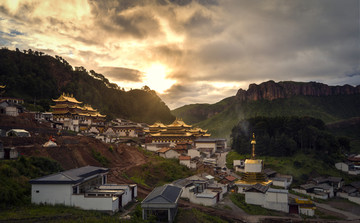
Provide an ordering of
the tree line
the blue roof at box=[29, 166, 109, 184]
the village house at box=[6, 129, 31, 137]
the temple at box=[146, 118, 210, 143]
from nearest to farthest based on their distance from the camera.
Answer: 1. the blue roof at box=[29, 166, 109, 184]
2. the village house at box=[6, 129, 31, 137]
3. the tree line
4. the temple at box=[146, 118, 210, 143]

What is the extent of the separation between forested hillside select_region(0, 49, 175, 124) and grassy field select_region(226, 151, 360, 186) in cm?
5490

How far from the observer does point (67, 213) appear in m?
18.1

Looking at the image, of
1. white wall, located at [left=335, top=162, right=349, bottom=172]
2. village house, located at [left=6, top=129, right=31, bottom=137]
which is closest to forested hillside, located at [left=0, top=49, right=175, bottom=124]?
village house, located at [left=6, top=129, right=31, bottom=137]

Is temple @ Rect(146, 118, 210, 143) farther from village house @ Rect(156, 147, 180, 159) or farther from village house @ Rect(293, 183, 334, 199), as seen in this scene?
village house @ Rect(293, 183, 334, 199)

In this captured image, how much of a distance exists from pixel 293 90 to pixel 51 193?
133220 millimetres

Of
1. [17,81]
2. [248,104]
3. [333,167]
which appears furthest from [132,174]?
[248,104]

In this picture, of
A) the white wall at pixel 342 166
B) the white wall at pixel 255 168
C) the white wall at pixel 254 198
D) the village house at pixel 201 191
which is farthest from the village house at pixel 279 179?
the white wall at pixel 254 198

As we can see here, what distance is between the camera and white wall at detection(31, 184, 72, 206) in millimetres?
19969

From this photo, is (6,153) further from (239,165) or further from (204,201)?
(239,165)

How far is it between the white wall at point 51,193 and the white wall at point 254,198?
2166 centimetres

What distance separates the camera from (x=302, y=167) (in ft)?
176

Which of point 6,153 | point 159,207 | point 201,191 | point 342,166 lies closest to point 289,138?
point 342,166

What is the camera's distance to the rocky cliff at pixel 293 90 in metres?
134

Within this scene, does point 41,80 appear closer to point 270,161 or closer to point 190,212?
point 270,161
